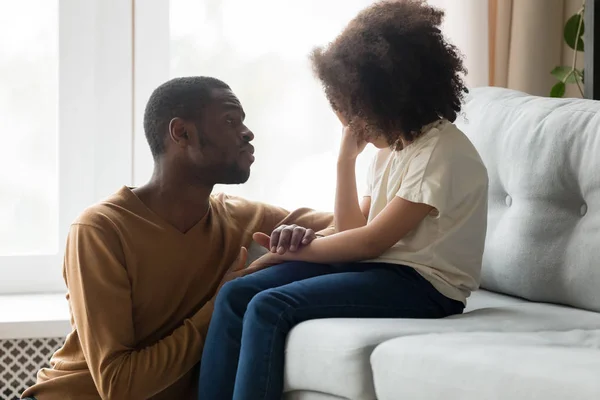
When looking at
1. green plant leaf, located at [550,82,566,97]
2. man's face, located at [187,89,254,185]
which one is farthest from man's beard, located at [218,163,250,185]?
green plant leaf, located at [550,82,566,97]

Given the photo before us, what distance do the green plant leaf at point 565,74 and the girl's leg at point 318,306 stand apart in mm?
1194

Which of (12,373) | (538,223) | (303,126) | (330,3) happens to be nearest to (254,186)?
(303,126)

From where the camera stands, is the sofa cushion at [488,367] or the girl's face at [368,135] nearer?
the sofa cushion at [488,367]

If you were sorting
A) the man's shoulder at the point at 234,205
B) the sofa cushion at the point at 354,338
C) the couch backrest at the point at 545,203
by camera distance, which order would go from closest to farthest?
the sofa cushion at the point at 354,338
the couch backrest at the point at 545,203
the man's shoulder at the point at 234,205

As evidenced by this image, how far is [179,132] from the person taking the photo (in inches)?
72.2

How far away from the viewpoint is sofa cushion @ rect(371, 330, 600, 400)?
1100 mm

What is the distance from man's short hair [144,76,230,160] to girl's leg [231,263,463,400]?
1.48ft

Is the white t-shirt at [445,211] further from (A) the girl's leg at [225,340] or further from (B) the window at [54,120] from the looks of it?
(B) the window at [54,120]

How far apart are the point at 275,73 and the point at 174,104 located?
0.90m

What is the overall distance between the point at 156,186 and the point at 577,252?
0.85 meters

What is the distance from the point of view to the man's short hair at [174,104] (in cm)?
184

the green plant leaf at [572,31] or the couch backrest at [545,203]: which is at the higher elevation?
the green plant leaf at [572,31]

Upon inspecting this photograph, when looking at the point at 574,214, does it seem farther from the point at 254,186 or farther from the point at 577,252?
the point at 254,186

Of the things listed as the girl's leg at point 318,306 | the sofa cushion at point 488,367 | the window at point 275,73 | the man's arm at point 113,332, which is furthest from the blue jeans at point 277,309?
the window at point 275,73
